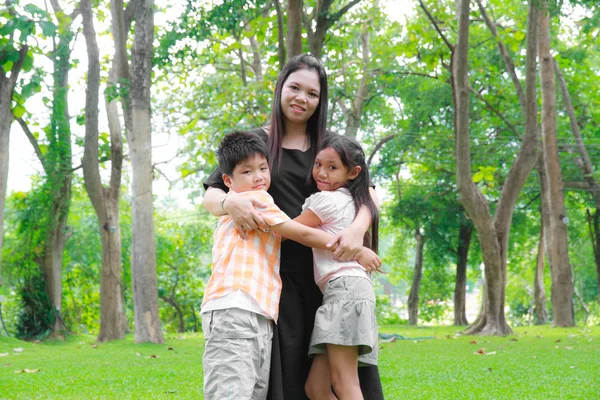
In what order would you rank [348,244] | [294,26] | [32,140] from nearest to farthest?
[348,244] < [294,26] < [32,140]

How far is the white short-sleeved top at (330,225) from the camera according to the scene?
8.45 feet

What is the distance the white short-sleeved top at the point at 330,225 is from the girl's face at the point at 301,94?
361 mm

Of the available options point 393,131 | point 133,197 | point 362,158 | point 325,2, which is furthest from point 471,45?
point 362,158

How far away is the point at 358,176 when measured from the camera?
2795 millimetres

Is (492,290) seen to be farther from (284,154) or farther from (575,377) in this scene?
(284,154)

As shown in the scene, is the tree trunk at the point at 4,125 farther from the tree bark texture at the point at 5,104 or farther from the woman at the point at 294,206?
the woman at the point at 294,206

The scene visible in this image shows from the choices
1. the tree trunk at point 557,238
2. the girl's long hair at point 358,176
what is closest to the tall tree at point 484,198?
the tree trunk at point 557,238

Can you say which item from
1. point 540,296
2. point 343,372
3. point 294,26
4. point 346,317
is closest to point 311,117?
point 346,317

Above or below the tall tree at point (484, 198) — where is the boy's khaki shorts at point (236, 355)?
below

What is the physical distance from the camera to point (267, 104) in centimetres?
1239

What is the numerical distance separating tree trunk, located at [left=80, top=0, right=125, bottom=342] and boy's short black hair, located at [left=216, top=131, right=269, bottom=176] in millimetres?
9594

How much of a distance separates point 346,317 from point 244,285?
369 millimetres

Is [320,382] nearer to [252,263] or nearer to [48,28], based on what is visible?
[252,263]

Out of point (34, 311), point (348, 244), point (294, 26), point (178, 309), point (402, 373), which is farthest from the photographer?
point (178, 309)
